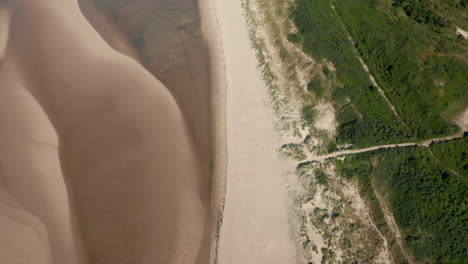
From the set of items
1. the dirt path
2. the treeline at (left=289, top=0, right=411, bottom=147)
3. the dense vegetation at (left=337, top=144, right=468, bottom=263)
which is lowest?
the dense vegetation at (left=337, top=144, right=468, bottom=263)

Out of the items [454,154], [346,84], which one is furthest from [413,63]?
[454,154]

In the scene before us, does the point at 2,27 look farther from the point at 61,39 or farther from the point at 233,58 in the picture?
the point at 233,58

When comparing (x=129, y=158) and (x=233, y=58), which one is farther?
(x=233, y=58)

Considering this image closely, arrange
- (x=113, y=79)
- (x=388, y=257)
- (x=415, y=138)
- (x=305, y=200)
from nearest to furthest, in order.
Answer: (x=388, y=257)
(x=305, y=200)
(x=415, y=138)
(x=113, y=79)

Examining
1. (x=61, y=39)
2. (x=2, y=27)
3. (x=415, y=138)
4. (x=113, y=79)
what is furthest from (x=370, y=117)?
(x=2, y=27)

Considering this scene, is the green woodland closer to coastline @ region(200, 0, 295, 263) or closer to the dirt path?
the dirt path

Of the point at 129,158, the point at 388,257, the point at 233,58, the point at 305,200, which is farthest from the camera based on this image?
the point at 233,58

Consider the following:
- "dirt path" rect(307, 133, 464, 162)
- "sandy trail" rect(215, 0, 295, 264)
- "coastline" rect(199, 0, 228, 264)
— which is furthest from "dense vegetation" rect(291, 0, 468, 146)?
"coastline" rect(199, 0, 228, 264)

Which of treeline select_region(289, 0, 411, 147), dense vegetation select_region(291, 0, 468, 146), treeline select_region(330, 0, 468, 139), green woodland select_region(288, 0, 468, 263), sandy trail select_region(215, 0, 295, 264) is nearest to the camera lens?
sandy trail select_region(215, 0, 295, 264)
